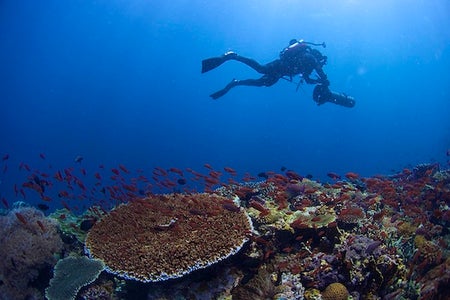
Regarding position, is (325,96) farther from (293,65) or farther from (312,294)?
(312,294)

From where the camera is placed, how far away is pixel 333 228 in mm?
6609

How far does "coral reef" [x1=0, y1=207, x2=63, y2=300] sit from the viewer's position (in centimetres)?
731

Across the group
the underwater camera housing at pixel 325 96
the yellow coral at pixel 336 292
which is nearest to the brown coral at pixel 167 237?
the yellow coral at pixel 336 292

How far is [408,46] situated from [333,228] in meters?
172

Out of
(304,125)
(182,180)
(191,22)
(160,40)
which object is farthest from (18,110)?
(182,180)

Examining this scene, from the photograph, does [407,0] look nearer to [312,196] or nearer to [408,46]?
[408,46]

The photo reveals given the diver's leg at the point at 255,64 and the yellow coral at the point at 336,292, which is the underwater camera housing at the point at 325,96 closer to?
the diver's leg at the point at 255,64

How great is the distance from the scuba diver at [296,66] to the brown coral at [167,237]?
11.6m

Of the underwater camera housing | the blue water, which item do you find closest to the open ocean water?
the blue water

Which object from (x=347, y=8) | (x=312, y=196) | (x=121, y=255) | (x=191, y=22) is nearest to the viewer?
(x=121, y=255)

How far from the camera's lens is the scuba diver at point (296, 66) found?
1780 centimetres

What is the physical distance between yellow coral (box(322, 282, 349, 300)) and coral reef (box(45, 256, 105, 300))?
4186 mm

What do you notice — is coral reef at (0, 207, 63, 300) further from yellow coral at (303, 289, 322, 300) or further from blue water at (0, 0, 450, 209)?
blue water at (0, 0, 450, 209)

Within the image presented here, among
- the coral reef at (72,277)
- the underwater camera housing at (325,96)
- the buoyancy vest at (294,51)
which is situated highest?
the buoyancy vest at (294,51)
